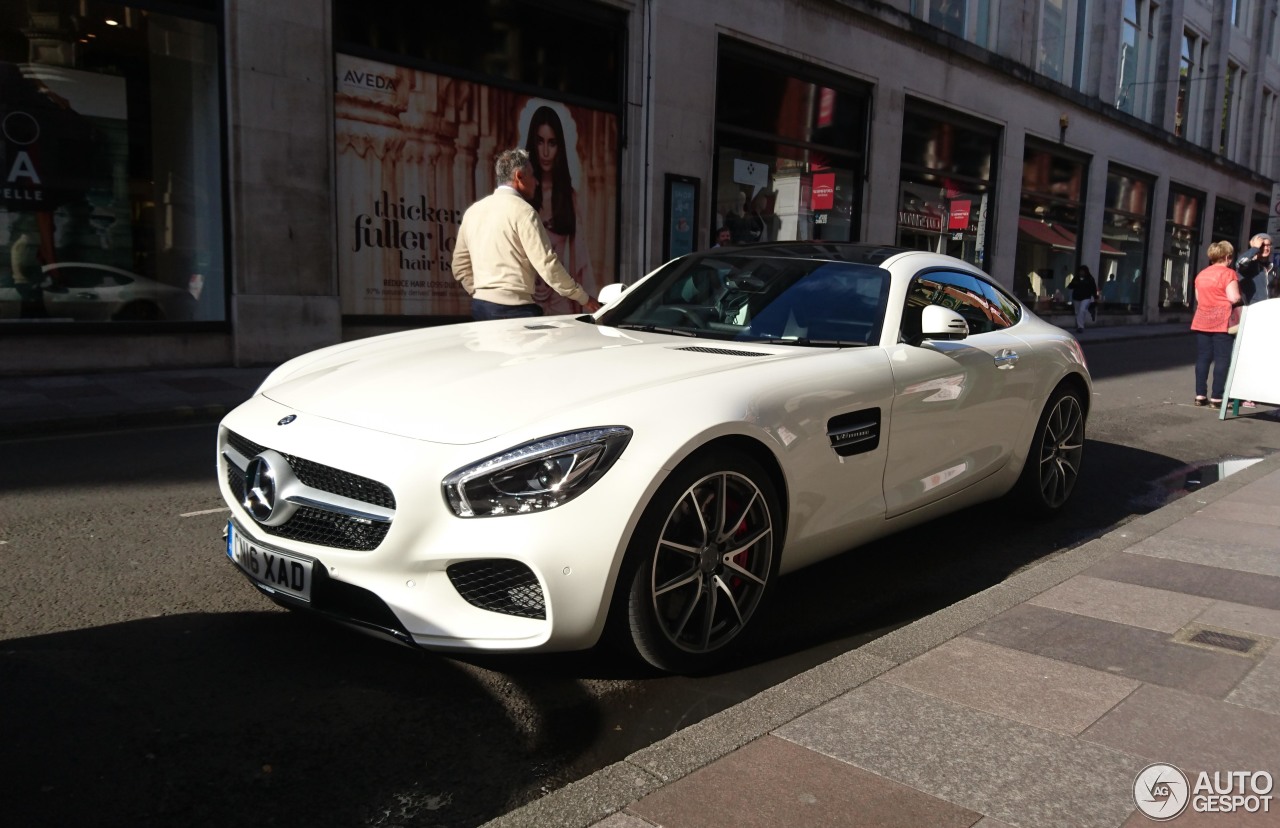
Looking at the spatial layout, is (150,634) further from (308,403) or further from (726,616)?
(726,616)

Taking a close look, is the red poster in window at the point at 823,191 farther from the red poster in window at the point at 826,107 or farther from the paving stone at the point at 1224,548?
the paving stone at the point at 1224,548

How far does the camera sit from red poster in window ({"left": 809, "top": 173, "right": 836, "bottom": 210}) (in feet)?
62.6

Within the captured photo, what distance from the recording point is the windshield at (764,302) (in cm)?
421

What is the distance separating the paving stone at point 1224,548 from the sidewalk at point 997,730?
1.77 ft

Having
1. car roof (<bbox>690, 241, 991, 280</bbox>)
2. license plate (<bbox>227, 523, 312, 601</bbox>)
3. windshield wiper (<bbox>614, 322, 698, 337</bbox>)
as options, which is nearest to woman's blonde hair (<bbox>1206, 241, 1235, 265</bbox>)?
car roof (<bbox>690, 241, 991, 280</bbox>)

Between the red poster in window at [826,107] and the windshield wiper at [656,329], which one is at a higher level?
the red poster in window at [826,107]

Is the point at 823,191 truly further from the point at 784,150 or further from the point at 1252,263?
the point at 1252,263

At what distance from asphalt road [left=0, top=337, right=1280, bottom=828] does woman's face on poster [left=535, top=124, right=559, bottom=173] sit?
9.98 meters

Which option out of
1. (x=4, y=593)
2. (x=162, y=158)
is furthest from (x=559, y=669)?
(x=162, y=158)

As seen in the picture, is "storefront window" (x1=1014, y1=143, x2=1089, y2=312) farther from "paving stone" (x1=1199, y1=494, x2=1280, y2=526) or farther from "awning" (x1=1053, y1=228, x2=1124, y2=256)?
"paving stone" (x1=1199, y1=494, x2=1280, y2=526)

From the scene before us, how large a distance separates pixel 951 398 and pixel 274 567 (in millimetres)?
2810

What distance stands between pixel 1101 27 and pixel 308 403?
2998 centimetres

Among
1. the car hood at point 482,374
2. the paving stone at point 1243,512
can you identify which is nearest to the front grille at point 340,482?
the car hood at point 482,374

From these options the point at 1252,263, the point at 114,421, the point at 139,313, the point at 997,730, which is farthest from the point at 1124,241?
the point at 997,730
